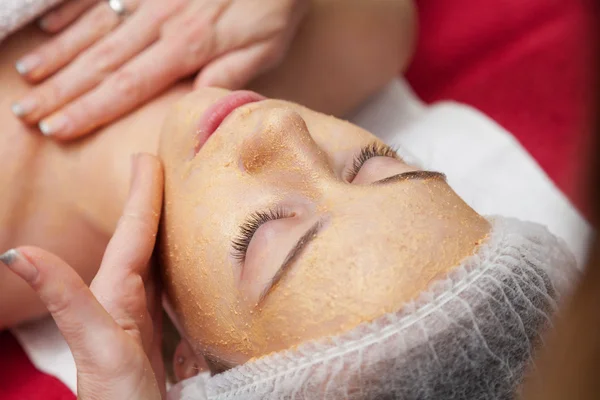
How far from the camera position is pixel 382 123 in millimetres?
1574

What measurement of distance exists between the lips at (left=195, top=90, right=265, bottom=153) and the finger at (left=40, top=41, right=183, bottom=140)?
19cm

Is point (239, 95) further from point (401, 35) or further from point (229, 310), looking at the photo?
point (401, 35)

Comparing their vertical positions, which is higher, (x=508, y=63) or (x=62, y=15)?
(x=62, y=15)

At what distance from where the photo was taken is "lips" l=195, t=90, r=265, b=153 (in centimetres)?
94

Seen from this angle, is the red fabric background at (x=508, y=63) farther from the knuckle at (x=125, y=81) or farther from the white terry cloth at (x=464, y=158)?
the knuckle at (x=125, y=81)

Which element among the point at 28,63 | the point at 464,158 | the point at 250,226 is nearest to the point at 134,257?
the point at 250,226

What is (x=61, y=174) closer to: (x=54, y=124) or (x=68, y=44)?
(x=54, y=124)

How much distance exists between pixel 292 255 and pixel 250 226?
84 millimetres

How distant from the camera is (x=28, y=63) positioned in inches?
41.4

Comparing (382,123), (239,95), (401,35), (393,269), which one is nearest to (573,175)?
(393,269)

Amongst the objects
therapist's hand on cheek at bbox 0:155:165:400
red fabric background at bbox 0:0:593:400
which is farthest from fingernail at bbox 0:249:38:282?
red fabric background at bbox 0:0:593:400

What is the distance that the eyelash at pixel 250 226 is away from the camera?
81cm

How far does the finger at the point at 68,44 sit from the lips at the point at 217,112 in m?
0.31

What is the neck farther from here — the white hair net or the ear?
the white hair net
